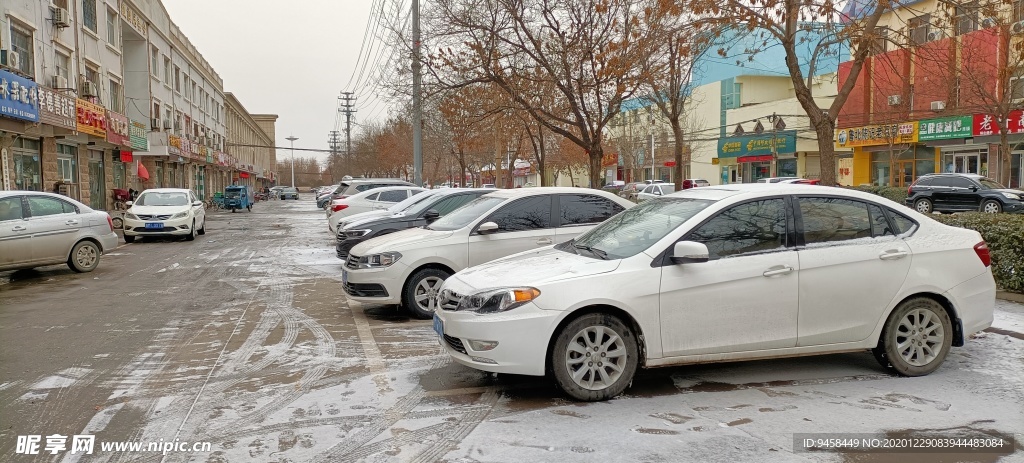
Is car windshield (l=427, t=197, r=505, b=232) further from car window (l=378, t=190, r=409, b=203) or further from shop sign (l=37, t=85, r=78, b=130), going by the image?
shop sign (l=37, t=85, r=78, b=130)

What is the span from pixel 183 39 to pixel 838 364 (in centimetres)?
5017

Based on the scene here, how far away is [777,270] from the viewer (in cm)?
521

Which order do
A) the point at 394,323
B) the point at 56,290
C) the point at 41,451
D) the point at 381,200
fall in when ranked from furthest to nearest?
the point at 381,200 → the point at 56,290 → the point at 394,323 → the point at 41,451

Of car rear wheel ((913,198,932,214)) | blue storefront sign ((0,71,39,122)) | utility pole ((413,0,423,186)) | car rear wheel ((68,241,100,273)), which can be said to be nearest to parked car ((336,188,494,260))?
car rear wheel ((68,241,100,273))

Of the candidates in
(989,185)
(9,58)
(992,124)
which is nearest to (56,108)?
(9,58)

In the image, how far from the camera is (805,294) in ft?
17.2

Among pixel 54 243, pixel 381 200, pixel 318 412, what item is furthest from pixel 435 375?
pixel 381 200

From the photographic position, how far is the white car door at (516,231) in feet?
27.0

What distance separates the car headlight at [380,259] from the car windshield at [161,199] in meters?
14.5

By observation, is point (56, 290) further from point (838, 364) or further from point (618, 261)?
point (838, 364)

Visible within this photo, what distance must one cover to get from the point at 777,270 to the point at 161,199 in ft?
63.7

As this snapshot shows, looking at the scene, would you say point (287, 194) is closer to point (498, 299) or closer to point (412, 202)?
point (412, 202)

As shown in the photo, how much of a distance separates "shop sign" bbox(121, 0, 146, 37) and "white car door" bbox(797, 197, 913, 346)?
3486cm

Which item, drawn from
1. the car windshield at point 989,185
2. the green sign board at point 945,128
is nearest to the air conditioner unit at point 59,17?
the car windshield at point 989,185
